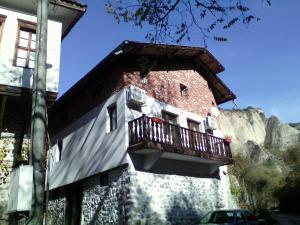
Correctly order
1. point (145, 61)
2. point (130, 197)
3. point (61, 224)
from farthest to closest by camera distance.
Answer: point (61, 224)
point (130, 197)
point (145, 61)

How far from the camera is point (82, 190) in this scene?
16750 millimetres

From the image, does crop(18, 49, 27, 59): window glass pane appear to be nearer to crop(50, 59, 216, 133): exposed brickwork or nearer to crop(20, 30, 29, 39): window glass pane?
crop(20, 30, 29, 39): window glass pane

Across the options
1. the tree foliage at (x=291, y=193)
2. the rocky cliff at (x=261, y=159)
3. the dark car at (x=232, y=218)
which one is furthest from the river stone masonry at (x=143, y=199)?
the tree foliage at (x=291, y=193)

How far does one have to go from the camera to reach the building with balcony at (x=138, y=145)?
14.0 m

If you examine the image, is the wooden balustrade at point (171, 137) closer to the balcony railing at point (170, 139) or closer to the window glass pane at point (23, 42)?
the balcony railing at point (170, 139)

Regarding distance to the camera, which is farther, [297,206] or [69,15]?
[297,206]

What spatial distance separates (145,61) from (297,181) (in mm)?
33000

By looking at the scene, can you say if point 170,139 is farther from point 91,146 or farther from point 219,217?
point 91,146

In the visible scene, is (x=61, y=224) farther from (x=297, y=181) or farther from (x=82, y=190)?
(x=297, y=181)

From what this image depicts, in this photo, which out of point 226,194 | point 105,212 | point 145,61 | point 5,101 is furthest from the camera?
point 226,194

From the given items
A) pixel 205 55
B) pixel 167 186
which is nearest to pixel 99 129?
pixel 167 186

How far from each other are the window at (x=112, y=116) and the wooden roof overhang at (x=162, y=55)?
6.64ft

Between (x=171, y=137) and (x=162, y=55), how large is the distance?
5187 mm

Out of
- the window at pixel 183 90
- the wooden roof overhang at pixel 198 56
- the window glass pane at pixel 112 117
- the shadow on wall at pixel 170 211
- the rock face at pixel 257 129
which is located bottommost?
the shadow on wall at pixel 170 211
